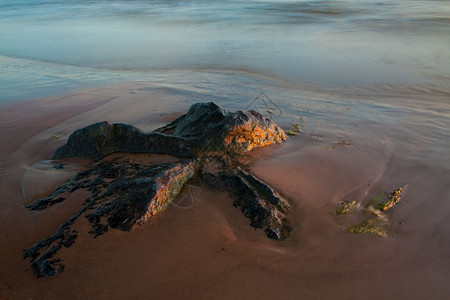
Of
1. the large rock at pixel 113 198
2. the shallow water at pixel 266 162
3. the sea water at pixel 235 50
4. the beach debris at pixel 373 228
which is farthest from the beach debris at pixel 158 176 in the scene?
the sea water at pixel 235 50

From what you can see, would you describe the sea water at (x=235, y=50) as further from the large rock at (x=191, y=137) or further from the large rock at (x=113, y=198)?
the large rock at (x=113, y=198)

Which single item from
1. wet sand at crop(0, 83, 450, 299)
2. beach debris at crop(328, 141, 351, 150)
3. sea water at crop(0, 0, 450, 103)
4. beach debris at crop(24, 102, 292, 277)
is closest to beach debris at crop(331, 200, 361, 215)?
wet sand at crop(0, 83, 450, 299)

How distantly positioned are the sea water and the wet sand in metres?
4.03

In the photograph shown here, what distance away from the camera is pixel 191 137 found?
11.8ft

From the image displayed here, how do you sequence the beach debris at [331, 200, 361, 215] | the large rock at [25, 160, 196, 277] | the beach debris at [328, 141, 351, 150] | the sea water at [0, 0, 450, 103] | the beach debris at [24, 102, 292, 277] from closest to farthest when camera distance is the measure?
the large rock at [25, 160, 196, 277]
the beach debris at [24, 102, 292, 277]
the beach debris at [331, 200, 361, 215]
the beach debris at [328, 141, 351, 150]
the sea water at [0, 0, 450, 103]

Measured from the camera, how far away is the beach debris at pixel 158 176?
2648mm

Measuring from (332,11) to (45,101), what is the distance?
1740cm

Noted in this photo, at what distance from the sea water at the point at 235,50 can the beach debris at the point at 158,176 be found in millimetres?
4123

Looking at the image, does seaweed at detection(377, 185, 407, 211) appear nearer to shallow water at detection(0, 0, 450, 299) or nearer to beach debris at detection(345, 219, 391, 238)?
shallow water at detection(0, 0, 450, 299)

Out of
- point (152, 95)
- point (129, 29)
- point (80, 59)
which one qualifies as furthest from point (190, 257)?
point (129, 29)

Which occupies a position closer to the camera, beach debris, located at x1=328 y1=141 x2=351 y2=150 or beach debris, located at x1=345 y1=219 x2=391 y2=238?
beach debris, located at x1=345 y1=219 x2=391 y2=238

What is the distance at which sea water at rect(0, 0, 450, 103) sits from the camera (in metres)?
7.86

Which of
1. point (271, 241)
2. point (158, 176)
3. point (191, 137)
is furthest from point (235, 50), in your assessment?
point (271, 241)

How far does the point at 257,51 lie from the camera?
10.6 m
